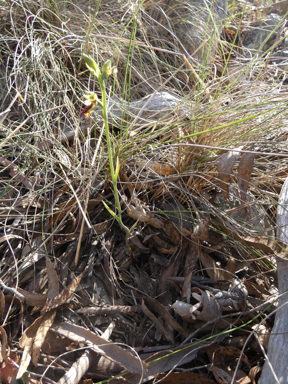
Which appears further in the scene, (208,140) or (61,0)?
(61,0)

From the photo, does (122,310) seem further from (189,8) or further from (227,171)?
(189,8)

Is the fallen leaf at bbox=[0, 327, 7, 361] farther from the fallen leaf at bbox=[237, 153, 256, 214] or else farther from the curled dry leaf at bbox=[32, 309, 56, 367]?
the fallen leaf at bbox=[237, 153, 256, 214]

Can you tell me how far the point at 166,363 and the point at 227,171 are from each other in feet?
2.34

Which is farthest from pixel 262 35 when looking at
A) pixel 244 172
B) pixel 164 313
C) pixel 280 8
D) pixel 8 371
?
pixel 8 371

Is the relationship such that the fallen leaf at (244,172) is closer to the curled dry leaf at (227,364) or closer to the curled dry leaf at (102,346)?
the curled dry leaf at (227,364)

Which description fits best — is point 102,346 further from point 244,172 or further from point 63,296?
point 244,172

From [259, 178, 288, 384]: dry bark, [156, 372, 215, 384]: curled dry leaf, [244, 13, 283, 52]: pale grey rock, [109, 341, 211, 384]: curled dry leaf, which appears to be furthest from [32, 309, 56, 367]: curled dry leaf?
[244, 13, 283, 52]: pale grey rock


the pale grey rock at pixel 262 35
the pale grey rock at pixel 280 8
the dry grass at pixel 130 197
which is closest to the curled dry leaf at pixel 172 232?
the dry grass at pixel 130 197

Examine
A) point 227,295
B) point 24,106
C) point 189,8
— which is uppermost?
point 189,8

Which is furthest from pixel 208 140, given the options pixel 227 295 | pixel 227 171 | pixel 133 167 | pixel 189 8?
pixel 189 8

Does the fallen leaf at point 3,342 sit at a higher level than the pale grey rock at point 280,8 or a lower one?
lower

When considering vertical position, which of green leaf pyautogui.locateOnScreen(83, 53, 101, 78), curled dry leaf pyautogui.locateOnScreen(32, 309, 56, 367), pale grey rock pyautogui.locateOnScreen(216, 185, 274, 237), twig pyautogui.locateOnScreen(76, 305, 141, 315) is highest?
green leaf pyautogui.locateOnScreen(83, 53, 101, 78)

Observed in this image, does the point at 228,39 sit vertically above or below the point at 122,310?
above

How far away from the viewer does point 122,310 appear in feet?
3.79
